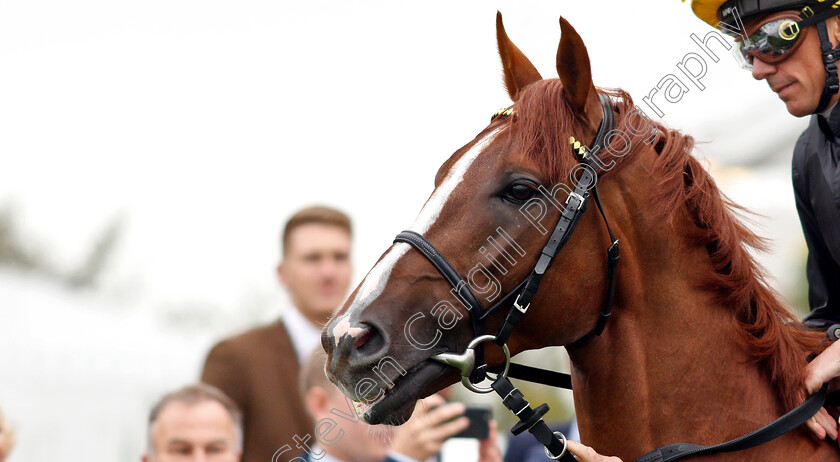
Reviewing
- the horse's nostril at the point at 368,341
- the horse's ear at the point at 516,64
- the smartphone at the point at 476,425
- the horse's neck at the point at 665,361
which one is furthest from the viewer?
the smartphone at the point at 476,425

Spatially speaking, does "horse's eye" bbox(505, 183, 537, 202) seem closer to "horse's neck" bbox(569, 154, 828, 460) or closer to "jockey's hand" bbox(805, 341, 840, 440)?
"horse's neck" bbox(569, 154, 828, 460)

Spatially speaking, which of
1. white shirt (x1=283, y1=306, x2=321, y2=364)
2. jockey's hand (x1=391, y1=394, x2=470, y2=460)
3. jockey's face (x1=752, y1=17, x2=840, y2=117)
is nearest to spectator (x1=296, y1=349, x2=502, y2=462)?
jockey's hand (x1=391, y1=394, x2=470, y2=460)

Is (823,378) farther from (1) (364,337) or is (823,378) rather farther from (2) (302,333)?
(2) (302,333)

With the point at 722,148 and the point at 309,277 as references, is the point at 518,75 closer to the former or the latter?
the point at 309,277

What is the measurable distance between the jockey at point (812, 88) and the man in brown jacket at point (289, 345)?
266 cm

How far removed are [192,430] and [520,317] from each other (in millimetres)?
2145

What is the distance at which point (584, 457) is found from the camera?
7.73 feet

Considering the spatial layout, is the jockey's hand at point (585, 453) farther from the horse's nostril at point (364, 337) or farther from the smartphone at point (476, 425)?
the smartphone at point (476, 425)

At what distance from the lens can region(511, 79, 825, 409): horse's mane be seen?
2480mm

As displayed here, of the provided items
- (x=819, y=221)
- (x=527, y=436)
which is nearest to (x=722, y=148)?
(x=527, y=436)

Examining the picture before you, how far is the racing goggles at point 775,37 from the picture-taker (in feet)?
8.68

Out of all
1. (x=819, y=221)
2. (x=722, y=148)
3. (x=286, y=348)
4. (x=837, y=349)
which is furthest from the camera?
(x=722, y=148)

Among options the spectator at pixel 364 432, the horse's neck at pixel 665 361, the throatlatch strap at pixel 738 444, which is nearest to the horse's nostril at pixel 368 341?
the horse's neck at pixel 665 361

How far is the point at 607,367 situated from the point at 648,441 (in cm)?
26
